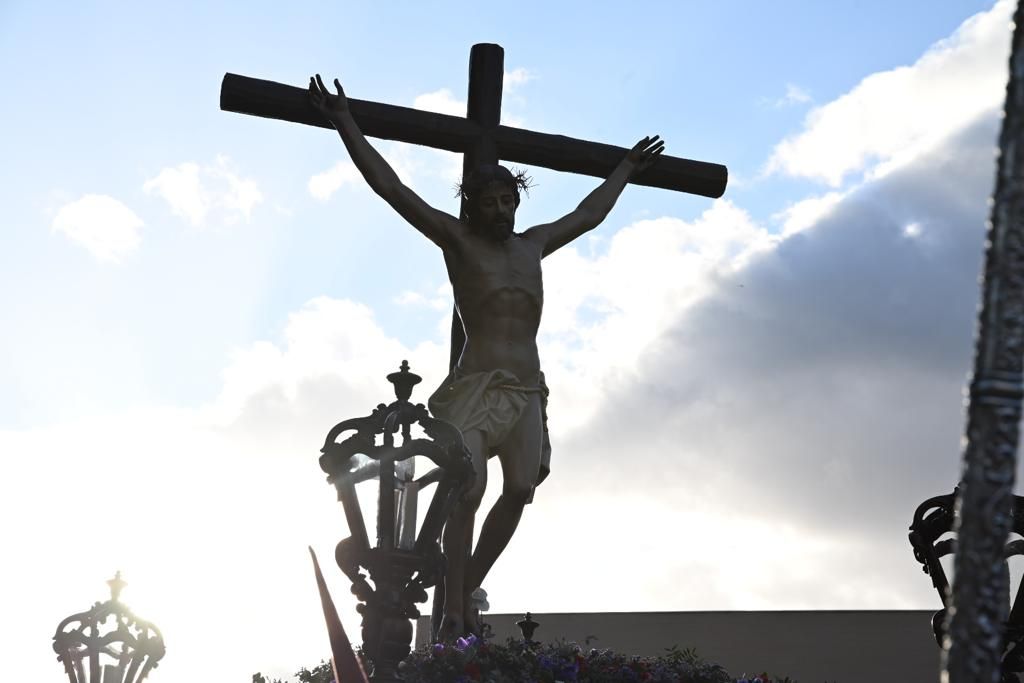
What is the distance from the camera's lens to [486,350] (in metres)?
9.31

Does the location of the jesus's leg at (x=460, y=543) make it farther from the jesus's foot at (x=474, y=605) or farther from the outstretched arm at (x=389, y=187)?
the outstretched arm at (x=389, y=187)

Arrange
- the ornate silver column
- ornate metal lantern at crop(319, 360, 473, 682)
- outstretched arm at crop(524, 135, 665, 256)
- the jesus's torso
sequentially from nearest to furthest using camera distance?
the ornate silver column → ornate metal lantern at crop(319, 360, 473, 682) → the jesus's torso → outstretched arm at crop(524, 135, 665, 256)

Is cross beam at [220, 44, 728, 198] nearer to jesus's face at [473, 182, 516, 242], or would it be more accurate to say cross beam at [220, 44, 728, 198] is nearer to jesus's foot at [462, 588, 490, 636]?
jesus's face at [473, 182, 516, 242]

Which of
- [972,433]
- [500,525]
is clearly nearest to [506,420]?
[500,525]

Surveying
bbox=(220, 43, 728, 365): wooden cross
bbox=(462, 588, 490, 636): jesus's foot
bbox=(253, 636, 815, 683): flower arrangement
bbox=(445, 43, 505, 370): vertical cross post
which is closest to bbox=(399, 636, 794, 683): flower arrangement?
bbox=(253, 636, 815, 683): flower arrangement

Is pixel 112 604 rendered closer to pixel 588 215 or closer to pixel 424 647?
pixel 424 647

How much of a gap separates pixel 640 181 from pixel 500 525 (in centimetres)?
275

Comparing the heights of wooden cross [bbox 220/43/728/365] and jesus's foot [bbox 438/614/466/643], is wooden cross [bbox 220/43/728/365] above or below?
above

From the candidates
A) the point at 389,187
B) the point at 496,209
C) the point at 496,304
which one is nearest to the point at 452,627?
the point at 496,304

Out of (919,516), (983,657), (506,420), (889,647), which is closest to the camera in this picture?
(983,657)

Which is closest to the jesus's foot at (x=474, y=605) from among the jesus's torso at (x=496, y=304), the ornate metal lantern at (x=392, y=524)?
the jesus's torso at (x=496, y=304)

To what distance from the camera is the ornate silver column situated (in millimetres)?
3461

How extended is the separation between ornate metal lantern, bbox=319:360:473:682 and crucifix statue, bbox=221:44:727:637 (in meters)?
2.37

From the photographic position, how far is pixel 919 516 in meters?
7.93
